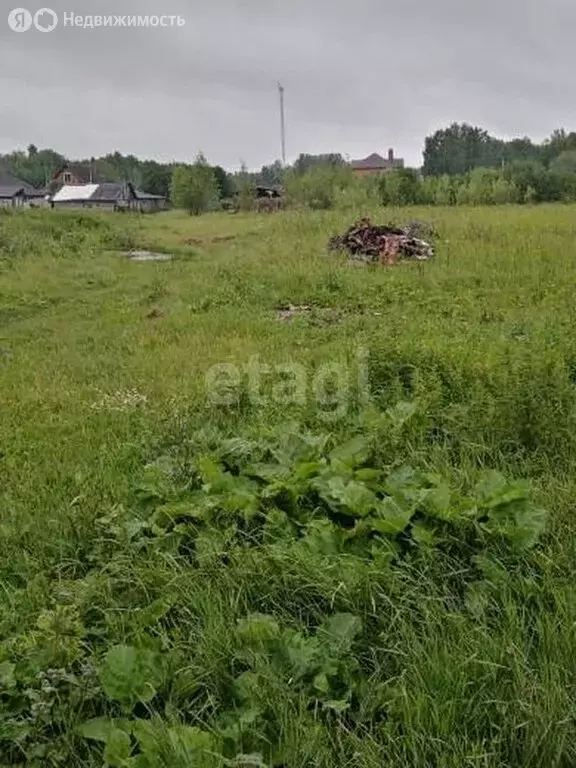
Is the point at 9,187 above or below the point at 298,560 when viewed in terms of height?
above

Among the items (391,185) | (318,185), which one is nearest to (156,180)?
(318,185)

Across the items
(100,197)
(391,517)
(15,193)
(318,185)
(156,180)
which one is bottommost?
(391,517)

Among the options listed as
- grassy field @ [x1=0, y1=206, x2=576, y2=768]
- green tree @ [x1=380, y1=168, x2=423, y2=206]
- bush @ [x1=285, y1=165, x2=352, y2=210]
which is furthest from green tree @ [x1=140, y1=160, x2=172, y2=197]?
grassy field @ [x1=0, y1=206, x2=576, y2=768]

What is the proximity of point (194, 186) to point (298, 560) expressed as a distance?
36507 millimetres

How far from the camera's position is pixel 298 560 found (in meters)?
2.08

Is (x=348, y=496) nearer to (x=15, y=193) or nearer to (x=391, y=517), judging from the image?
(x=391, y=517)

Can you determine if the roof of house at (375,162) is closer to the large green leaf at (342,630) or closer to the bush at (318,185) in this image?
the bush at (318,185)

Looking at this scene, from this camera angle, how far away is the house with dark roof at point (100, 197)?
4984 centimetres

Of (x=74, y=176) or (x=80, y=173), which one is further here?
(x=80, y=173)

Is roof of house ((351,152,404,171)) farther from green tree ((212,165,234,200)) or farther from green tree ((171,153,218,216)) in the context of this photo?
green tree ((171,153,218,216))

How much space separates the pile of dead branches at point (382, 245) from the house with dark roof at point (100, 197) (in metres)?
39.9

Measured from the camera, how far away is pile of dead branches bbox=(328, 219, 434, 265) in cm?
Result: 1005

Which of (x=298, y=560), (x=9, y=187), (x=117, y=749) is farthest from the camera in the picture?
(x=9, y=187)

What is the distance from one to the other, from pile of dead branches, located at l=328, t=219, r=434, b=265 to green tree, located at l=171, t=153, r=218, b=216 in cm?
2625
